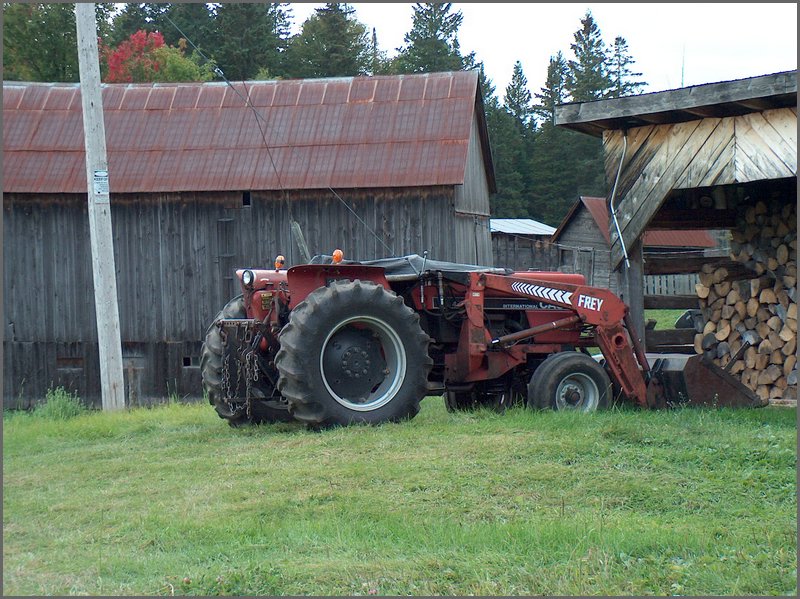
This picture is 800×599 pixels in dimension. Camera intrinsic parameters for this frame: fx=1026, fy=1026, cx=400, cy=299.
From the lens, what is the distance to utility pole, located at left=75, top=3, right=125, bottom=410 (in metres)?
13.5

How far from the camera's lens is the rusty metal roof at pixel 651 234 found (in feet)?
128

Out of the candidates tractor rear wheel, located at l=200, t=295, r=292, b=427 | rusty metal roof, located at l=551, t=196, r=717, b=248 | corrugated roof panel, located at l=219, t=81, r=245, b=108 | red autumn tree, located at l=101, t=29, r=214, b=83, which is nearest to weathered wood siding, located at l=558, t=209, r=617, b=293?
rusty metal roof, located at l=551, t=196, r=717, b=248

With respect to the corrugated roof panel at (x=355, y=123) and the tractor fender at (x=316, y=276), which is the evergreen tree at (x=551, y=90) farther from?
the tractor fender at (x=316, y=276)

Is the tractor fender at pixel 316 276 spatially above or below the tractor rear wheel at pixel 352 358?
above

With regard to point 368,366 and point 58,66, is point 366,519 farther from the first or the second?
point 58,66

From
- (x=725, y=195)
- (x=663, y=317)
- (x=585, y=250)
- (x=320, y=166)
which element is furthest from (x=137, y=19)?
(x=725, y=195)

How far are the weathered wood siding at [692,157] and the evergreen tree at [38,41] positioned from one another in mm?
29297

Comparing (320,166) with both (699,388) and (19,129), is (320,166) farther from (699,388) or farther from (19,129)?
(699,388)

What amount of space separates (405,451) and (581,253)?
33.6 metres

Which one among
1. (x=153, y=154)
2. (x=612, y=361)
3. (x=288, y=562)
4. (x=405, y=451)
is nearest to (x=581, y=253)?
(x=153, y=154)

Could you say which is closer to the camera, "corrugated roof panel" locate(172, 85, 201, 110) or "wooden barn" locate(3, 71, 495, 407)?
"wooden barn" locate(3, 71, 495, 407)

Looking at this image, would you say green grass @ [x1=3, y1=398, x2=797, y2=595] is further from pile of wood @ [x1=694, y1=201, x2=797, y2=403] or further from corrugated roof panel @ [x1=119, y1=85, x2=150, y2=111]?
corrugated roof panel @ [x1=119, y1=85, x2=150, y2=111]

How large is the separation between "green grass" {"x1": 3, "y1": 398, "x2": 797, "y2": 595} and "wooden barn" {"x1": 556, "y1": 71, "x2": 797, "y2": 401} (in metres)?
2.99

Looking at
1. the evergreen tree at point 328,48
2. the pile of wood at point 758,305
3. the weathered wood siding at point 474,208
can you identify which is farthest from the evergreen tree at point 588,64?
the pile of wood at point 758,305
